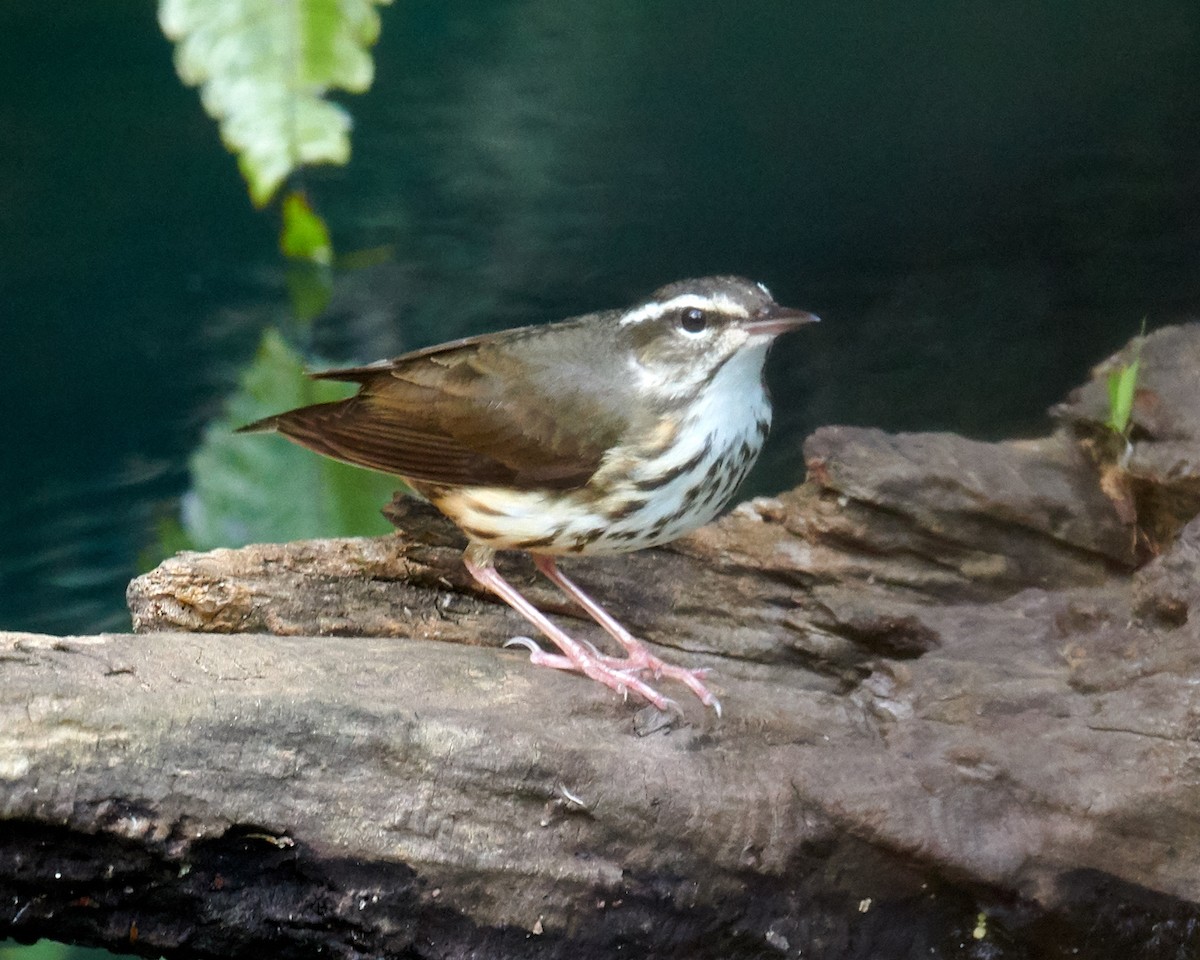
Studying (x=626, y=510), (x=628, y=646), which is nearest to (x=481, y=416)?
(x=626, y=510)

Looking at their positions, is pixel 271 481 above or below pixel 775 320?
below

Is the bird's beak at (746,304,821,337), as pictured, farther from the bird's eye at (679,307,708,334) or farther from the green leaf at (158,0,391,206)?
the green leaf at (158,0,391,206)

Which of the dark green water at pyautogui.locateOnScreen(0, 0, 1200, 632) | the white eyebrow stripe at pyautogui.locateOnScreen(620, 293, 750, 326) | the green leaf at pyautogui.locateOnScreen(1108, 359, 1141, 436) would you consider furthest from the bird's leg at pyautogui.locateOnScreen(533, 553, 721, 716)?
the green leaf at pyautogui.locateOnScreen(1108, 359, 1141, 436)

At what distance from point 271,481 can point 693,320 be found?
159 cm

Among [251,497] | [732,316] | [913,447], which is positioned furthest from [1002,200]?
[251,497]

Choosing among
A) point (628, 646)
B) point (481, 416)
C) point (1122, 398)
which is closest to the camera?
point (481, 416)

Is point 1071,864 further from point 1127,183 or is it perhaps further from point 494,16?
point 494,16

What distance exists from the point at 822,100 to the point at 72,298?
200 centimetres

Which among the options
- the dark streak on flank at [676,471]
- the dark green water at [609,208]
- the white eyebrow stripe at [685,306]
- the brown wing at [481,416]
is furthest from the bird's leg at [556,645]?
the dark green water at [609,208]

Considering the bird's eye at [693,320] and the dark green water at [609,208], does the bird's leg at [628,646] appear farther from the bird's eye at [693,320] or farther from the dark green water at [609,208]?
the dark green water at [609,208]

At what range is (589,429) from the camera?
223 cm

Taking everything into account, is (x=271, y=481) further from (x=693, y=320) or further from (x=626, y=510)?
(x=693, y=320)

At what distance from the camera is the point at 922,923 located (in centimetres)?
202

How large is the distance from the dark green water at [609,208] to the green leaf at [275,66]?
766mm
